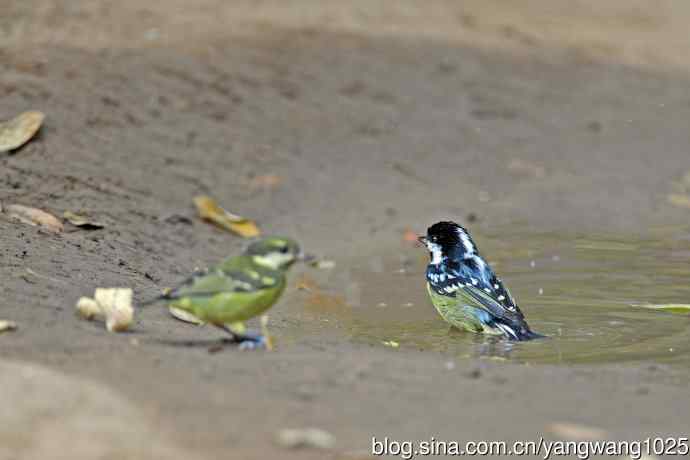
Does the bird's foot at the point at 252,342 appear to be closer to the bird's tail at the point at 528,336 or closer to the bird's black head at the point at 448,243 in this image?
the bird's tail at the point at 528,336

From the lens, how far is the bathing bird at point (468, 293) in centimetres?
953

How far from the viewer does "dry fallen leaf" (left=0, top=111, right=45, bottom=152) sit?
12.2 metres

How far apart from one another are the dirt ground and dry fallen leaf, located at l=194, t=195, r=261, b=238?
0.60 ft

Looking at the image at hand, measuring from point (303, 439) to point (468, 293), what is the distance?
439 centimetres

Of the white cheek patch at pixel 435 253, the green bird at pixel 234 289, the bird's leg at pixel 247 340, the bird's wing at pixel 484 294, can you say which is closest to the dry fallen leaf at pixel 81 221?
the white cheek patch at pixel 435 253

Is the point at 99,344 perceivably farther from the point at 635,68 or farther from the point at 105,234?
the point at 635,68

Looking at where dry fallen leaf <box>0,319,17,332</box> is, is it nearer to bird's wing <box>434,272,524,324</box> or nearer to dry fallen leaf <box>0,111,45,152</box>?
bird's wing <box>434,272,524,324</box>

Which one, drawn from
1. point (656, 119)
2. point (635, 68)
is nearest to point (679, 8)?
point (635, 68)

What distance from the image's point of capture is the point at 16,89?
1357cm

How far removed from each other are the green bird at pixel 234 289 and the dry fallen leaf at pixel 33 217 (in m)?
3.59

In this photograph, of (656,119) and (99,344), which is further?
(656,119)

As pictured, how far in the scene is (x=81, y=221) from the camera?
11109 mm

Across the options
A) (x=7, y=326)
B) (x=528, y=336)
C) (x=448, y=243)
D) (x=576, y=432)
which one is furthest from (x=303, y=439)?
(x=448, y=243)

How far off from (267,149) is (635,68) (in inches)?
270
